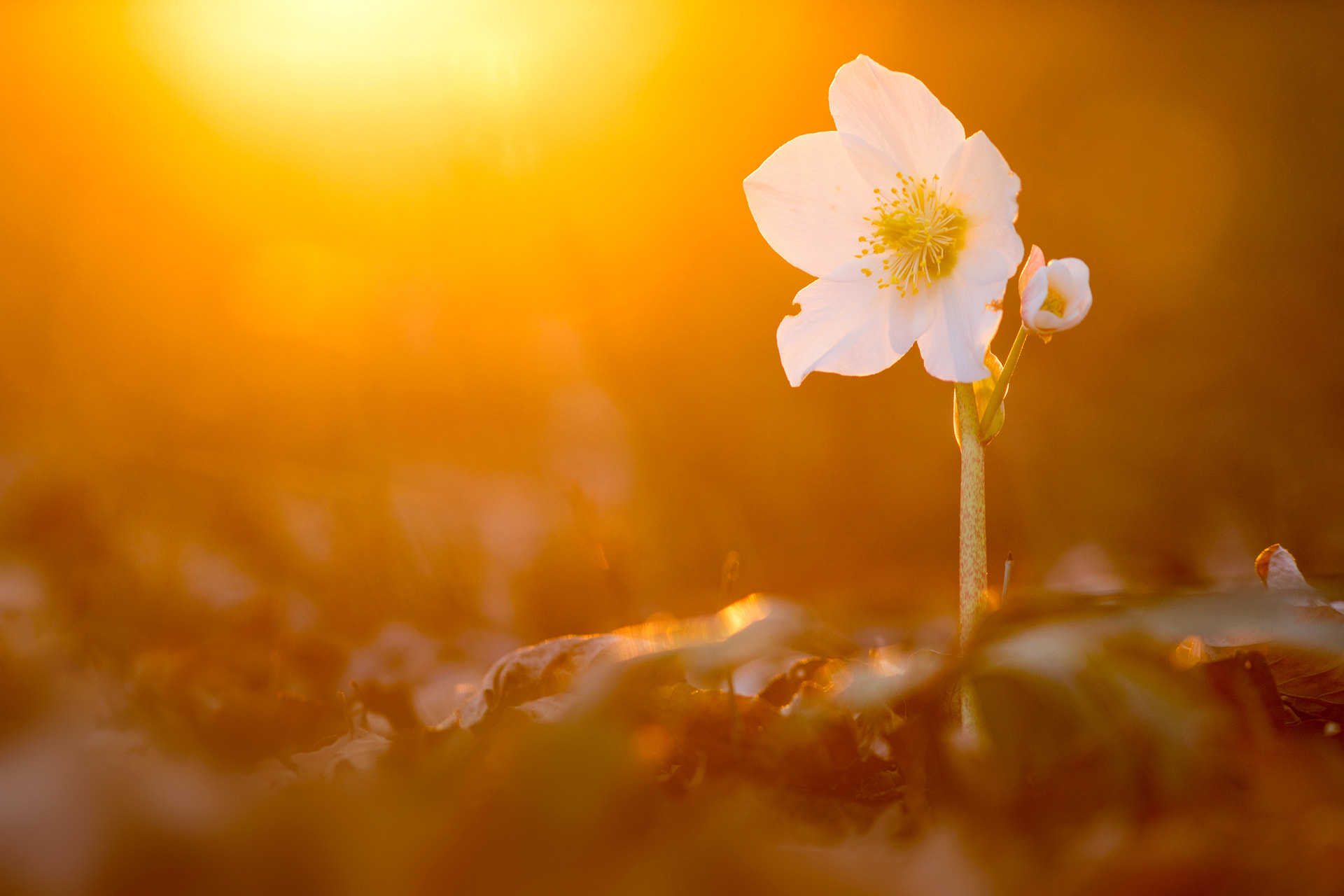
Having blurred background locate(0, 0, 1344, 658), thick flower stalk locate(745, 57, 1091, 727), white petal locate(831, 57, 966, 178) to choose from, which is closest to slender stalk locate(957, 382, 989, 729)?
thick flower stalk locate(745, 57, 1091, 727)

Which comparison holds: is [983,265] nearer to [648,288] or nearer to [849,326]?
[849,326]

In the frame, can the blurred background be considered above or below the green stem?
above

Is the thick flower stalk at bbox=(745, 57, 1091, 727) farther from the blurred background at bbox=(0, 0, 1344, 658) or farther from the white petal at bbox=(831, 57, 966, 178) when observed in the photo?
the blurred background at bbox=(0, 0, 1344, 658)

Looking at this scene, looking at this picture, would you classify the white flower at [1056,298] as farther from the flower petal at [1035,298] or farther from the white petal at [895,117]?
the white petal at [895,117]

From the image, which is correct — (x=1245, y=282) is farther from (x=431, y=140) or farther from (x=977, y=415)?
(x=431, y=140)

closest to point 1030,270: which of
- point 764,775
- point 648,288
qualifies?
point 764,775

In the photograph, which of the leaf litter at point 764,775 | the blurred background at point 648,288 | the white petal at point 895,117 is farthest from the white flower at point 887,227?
the blurred background at point 648,288
